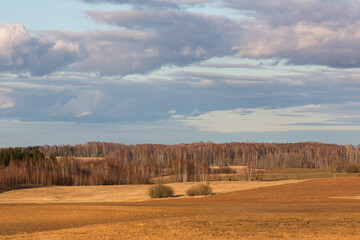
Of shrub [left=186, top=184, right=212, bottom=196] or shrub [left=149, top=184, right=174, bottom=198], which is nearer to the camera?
shrub [left=149, top=184, right=174, bottom=198]

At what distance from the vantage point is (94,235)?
25.3 m

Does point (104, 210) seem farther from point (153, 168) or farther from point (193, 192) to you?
point (153, 168)

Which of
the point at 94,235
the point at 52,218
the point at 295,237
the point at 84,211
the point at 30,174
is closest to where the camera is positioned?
the point at 295,237

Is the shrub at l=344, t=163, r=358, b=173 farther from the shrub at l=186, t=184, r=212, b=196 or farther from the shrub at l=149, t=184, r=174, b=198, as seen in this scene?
the shrub at l=149, t=184, r=174, b=198

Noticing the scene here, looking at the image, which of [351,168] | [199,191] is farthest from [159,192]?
[351,168]

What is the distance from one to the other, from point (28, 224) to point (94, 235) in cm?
1188

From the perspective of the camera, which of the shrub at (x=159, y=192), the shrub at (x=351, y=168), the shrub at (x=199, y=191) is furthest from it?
the shrub at (x=351, y=168)

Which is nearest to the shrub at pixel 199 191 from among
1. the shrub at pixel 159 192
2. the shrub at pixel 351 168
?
the shrub at pixel 159 192

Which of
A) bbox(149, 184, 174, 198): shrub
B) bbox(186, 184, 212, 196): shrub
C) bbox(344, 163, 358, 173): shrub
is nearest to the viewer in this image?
bbox(149, 184, 174, 198): shrub

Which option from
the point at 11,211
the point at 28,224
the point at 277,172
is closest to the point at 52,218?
the point at 28,224

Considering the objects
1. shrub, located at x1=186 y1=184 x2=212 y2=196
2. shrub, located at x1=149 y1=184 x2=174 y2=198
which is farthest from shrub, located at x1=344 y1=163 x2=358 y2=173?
shrub, located at x1=149 y1=184 x2=174 y2=198

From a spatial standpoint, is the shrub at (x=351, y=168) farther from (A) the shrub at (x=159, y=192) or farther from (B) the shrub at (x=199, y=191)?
(A) the shrub at (x=159, y=192)

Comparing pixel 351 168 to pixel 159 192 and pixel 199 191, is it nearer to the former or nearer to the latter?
pixel 199 191

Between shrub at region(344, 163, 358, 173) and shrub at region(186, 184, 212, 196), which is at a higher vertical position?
shrub at region(344, 163, 358, 173)
